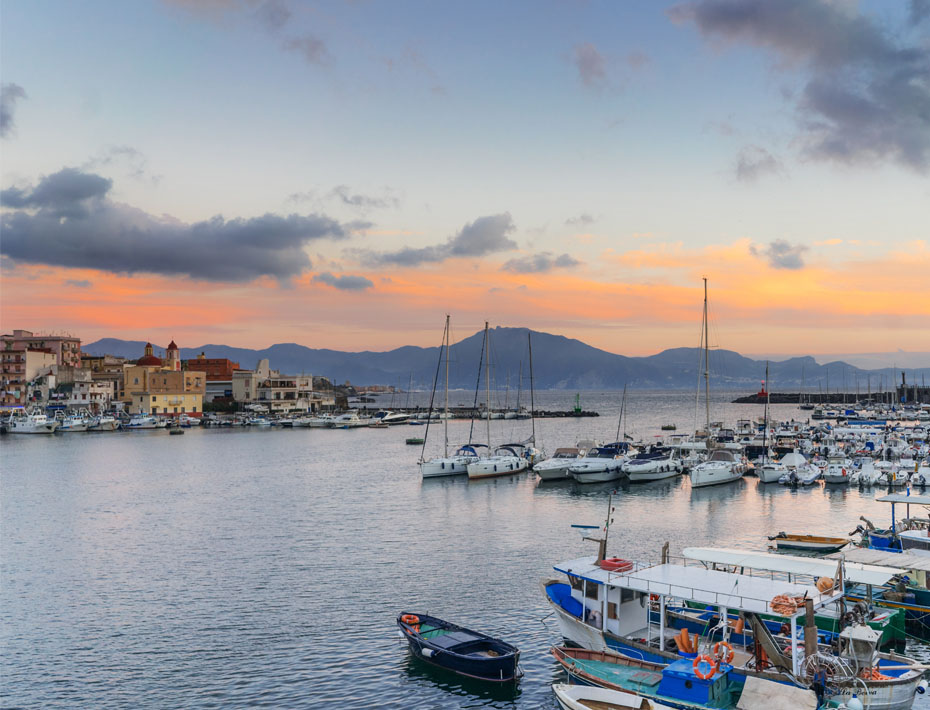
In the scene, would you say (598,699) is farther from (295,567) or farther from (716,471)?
(716,471)

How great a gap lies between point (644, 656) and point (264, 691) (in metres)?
12.4

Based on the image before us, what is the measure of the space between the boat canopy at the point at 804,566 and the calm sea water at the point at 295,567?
24.3 ft

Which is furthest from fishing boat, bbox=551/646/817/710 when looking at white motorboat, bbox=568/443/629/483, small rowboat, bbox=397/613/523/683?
white motorboat, bbox=568/443/629/483

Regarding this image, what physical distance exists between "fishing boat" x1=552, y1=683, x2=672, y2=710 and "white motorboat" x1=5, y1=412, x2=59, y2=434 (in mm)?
151429

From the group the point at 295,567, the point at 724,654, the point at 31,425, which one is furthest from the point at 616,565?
the point at 31,425

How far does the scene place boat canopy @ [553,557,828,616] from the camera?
74.4ft

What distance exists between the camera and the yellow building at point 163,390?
17475 centimetres

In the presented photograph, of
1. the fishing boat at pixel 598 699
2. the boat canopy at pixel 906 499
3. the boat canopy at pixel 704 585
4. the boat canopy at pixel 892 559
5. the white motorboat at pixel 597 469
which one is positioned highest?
the boat canopy at pixel 906 499

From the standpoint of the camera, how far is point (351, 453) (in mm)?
108375

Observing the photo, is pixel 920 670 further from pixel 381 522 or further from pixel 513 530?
pixel 381 522

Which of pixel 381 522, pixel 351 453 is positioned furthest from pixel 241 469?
pixel 381 522

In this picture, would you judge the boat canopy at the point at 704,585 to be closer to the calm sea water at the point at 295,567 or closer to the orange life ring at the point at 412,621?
the calm sea water at the point at 295,567

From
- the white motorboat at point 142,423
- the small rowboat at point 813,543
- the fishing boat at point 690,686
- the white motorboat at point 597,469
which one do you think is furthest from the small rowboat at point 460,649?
the white motorboat at point 142,423

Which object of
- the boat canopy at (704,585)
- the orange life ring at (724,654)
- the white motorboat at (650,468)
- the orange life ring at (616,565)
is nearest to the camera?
the orange life ring at (724,654)
